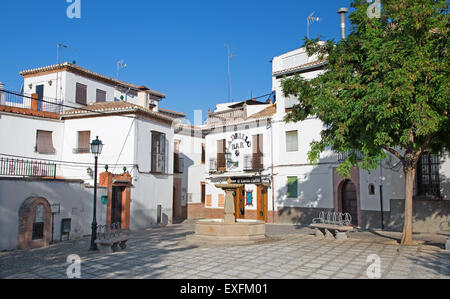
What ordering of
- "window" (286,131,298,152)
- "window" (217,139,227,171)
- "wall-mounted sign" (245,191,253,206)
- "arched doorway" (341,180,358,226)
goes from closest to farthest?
"arched doorway" (341,180,358,226), "window" (286,131,298,152), "wall-mounted sign" (245,191,253,206), "window" (217,139,227,171)

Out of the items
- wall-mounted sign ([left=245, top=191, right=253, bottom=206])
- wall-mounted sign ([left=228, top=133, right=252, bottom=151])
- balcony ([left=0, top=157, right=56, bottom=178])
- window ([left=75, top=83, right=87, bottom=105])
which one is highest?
window ([left=75, top=83, right=87, bottom=105])

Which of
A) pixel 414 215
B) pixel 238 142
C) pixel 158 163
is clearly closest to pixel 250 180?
pixel 238 142

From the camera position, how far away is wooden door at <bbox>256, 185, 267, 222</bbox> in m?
22.9

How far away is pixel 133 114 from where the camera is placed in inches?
763

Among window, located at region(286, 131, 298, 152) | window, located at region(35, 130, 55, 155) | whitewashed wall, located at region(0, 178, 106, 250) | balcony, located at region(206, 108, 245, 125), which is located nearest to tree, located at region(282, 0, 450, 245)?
window, located at region(286, 131, 298, 152)

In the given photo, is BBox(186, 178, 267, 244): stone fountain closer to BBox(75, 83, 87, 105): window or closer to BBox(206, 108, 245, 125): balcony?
BBox(206, 108, 245, 125): balcony

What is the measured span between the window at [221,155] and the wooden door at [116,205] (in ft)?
27.0

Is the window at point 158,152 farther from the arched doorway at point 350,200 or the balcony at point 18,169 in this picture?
the arched doorway at point 350,200

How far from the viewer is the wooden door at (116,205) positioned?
18.5 meters

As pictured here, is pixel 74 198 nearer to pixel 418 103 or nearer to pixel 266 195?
pixel 266 195

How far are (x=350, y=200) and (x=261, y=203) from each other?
18.3ft

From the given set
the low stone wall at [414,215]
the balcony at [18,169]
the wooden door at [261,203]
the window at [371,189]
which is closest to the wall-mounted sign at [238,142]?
the wooden door at [261,203]

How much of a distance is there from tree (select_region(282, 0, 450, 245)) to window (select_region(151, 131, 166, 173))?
1055 cm
